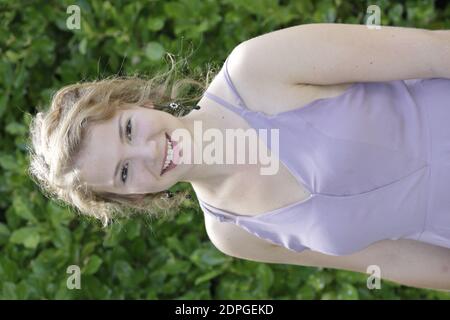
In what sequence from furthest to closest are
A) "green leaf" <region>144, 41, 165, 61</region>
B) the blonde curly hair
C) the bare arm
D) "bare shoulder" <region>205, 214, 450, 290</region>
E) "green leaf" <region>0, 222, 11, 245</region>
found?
1. "green leaf" <region>0, 222, 11, 245</region>
2. "green leaf" <region>144, 41, 165, 61</region>
3. "bare shoulder" <region>205, 214, 450, 290</region>
4. the blonde curly hair
5. the bare arm

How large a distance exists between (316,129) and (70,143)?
449 mm

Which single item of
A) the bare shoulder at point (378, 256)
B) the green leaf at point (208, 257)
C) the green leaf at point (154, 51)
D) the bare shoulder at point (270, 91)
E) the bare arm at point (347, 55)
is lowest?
the bare shoulder at point (378, 256)

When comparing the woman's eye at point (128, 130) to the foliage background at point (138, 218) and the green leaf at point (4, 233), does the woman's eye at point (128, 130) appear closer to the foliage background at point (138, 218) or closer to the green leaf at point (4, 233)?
the foliage background at point (138, 218)

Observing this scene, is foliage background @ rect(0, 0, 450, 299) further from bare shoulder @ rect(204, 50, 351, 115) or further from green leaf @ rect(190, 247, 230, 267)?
bare shoulder @ rect(204, 50, 351, 115)

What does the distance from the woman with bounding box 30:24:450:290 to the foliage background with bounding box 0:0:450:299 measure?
735mm

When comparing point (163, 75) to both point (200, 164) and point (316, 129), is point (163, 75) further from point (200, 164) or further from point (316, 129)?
point (316, 129)

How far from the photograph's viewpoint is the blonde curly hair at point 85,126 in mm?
1411

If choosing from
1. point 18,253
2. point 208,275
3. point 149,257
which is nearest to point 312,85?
point 208,275

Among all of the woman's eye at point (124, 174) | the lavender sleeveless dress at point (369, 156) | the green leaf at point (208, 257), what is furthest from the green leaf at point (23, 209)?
the lavender sleeveless dress at point (369, 156)

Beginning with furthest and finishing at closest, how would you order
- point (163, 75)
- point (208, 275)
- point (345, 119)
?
point (208, 275)
point (163, 75)
point (345, 119)

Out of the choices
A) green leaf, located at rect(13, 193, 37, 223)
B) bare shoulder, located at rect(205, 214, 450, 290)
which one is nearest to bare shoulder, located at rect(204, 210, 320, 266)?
bare shoulder, located at rect(205, 214, 450, 290)

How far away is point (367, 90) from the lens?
137 cm

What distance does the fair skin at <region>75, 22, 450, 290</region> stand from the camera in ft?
4.30

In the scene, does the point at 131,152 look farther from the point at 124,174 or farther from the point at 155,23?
the point at 155,23
